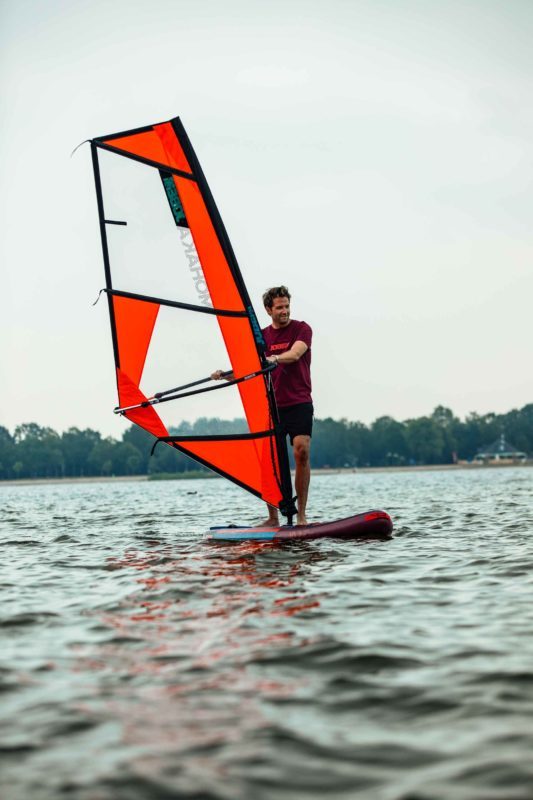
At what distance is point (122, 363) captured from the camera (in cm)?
895

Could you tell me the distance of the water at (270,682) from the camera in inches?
105

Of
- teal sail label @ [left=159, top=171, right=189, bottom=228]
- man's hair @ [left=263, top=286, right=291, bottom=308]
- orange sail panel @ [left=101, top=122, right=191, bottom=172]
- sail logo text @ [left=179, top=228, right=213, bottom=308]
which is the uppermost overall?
orange sail panel @ [left=101, top=122, right=191, bottom=172]

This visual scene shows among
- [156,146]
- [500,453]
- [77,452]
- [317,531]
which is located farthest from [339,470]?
[156,146]

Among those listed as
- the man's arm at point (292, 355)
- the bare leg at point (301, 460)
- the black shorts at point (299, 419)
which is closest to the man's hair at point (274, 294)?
the man's arm at point (292, 355)

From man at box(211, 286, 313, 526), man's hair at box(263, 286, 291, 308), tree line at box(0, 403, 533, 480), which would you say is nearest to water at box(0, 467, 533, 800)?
man at box(211, 286, 313, 526)

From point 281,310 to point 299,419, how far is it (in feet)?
3.67

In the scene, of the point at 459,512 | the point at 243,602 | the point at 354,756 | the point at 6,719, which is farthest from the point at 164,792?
the point at 459,512

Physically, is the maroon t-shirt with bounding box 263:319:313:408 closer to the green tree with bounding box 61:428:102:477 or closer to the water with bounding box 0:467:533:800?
the water with bounding box 0:467:533:800

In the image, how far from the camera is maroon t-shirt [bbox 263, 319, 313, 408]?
29.0 ft

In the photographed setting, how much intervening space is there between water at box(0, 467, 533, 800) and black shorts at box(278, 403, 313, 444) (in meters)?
1.95

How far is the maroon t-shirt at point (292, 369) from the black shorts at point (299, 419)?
0.05 meters

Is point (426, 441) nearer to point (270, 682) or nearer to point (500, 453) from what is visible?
point (500, 453)

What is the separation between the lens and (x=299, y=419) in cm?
884

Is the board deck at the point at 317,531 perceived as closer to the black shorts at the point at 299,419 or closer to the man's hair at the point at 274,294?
the black shorts at the point at 299,419
